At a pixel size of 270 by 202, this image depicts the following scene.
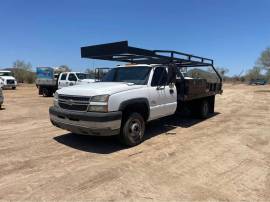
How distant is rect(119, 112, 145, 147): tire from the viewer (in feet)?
18.1

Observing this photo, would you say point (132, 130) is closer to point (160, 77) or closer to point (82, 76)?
point (160, 77)

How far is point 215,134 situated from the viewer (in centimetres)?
706

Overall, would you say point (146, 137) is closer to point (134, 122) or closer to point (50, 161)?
point (134, 122)

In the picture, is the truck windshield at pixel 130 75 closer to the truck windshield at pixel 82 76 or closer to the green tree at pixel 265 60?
the truck windshield at pixel 82 76

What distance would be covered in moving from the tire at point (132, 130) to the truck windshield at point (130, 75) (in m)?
1.01

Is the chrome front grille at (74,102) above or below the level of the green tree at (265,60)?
below

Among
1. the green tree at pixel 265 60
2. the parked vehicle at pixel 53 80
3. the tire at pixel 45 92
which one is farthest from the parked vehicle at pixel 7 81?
the green tree at pixel 265 60

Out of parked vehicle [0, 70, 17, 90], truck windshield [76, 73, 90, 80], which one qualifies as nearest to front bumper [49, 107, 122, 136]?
truck windshield [76, 73, 90, 80]

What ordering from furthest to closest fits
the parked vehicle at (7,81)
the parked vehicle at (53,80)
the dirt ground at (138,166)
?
the parked vehicle at (7,81) < the parked vehicle at (53,80) < the dirt ground at (138,166)

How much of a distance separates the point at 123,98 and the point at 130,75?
149 cm

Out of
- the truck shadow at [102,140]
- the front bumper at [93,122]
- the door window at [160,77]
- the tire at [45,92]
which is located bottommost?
the truck shadow at [102,140]

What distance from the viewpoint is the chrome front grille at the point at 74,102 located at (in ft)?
17.1

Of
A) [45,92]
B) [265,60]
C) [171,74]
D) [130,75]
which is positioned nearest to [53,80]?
[45,92]

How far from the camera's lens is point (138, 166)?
4.54m
